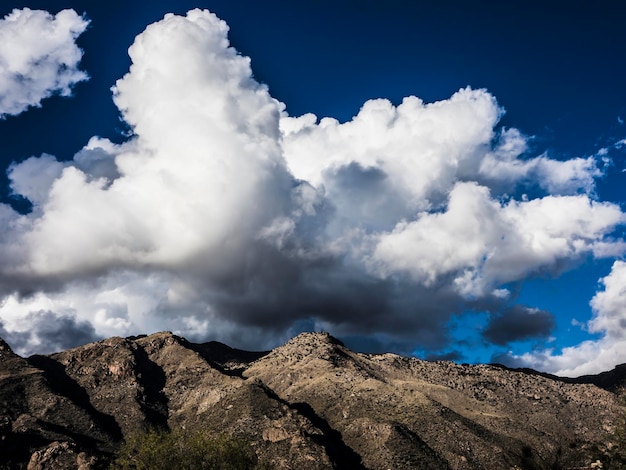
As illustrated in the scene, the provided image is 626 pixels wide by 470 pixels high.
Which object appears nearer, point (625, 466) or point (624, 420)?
point (625, 466)

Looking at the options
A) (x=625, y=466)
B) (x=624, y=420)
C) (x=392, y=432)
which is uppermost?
(x=392, y=432)

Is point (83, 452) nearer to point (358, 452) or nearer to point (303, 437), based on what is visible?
point (303, 437)

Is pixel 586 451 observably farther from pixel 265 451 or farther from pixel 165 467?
pixel 265 451

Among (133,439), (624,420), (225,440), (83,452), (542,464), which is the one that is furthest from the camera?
(83,452)

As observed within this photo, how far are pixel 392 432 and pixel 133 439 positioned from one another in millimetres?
128901

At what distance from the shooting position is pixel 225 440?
82.2m

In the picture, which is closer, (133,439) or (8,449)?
(133,439)

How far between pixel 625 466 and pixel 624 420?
5826 millimetres

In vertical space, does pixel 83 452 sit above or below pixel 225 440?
above

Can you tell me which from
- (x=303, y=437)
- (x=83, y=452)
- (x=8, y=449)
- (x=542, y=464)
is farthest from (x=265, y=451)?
(x=542, y=464)

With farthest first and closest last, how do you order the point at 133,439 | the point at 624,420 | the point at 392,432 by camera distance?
the point at 392,432 → the point at 133,439 → the point at 624,420

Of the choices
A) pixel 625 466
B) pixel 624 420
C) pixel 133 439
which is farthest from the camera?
pixel 133 439

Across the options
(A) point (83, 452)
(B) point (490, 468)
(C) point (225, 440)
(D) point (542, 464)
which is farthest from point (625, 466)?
(A) point (83, 452)

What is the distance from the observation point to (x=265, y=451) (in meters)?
190
